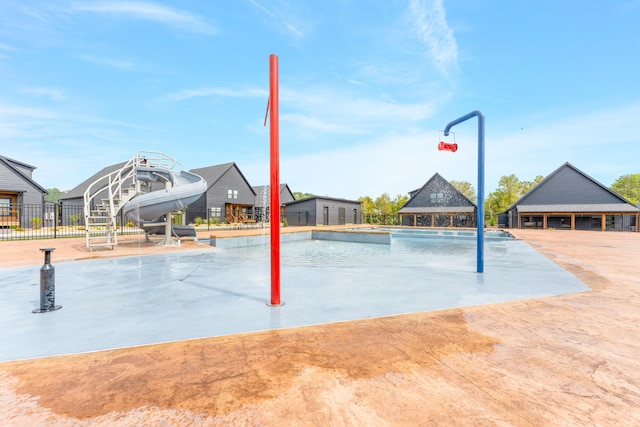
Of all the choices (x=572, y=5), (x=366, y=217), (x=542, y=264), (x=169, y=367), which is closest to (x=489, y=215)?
(x=366, y=217)

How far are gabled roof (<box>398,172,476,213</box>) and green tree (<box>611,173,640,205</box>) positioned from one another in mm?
54273

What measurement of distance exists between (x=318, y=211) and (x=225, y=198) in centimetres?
1122

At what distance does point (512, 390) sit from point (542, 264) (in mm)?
7804

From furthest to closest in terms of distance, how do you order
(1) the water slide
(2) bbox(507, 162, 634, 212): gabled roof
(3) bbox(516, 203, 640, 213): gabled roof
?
1. (2) bbox(507, 162, 634, 212): gabled roof
2. (3) bbox(516, 203, 640, 213): gabled roof
3. (1) the water slide

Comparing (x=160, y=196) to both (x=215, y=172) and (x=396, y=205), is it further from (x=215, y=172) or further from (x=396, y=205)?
(x=396, y=205)

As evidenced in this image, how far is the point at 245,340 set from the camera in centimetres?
310

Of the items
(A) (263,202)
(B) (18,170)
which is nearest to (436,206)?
(A) (263,202)

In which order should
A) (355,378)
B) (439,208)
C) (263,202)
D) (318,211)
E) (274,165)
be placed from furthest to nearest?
(263,202) < (318,211) < (439,208) < (274,165) < (355,378)

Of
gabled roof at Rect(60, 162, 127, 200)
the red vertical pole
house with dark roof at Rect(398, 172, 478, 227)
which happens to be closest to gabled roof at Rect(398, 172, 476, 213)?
house with dark roof at Rect(398, 172, 478, 227)

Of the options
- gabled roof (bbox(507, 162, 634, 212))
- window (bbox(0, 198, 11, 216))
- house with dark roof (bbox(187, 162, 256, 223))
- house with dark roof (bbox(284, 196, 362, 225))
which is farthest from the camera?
house with dark roof (bbox(284, 196, 362, 225))

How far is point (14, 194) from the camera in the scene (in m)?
22.4

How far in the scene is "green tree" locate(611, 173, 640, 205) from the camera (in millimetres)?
57688

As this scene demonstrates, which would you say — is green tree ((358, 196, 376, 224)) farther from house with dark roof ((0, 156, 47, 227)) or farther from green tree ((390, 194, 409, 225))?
house with dark roof ((0, 156, 47, 227))

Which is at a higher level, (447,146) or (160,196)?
(447,146)
